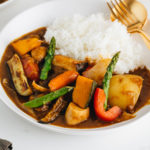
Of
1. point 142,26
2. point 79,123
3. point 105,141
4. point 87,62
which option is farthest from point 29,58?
point 142,26

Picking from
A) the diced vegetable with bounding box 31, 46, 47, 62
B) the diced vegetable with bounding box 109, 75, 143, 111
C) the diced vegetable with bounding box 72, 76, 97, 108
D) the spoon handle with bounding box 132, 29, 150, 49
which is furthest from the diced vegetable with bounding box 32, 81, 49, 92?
the spoon handle with bounding box 132, 29, 150, 49

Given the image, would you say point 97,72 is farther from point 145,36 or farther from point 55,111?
point 145,36

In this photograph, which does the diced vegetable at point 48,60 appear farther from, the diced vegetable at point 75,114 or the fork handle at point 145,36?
the fork handle at point 145,36

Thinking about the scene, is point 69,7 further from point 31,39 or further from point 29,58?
point 29,58

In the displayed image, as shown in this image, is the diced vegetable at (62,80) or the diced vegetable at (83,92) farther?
the diced vegetable at (62,80)

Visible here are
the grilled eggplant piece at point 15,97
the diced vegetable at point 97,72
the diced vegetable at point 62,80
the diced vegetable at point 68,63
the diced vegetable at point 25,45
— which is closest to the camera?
the grilled eggplant piece at point 15,97

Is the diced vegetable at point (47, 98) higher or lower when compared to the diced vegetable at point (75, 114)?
higher

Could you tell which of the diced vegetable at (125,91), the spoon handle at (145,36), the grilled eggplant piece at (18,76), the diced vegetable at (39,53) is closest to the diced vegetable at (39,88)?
the grilled eggplant piece at (18,76)
